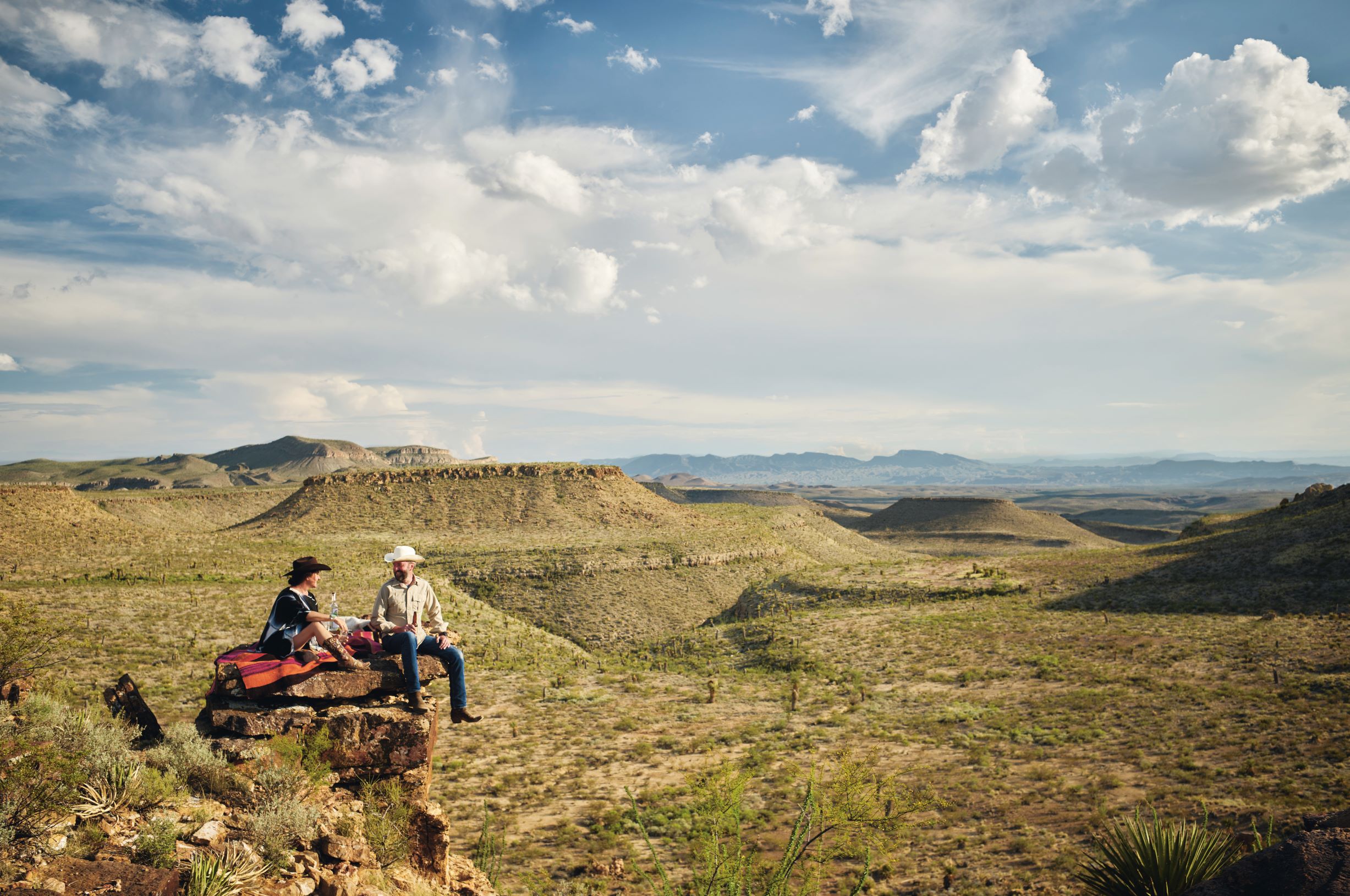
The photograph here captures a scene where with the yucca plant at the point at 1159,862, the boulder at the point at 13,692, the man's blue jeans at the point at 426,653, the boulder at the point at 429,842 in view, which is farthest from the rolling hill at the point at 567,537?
the yucca plant at the point at 1159,862

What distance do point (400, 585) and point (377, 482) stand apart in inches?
2650

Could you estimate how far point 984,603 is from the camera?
119ft

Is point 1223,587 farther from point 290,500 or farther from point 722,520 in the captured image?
point 290,500

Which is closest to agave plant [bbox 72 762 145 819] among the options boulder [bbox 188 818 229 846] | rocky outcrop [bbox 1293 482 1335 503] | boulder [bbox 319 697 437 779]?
boulder [bbox 188 818 229 846]

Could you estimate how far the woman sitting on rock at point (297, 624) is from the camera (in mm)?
9258

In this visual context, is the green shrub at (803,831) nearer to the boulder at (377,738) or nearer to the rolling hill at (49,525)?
the boulder at (377,738)

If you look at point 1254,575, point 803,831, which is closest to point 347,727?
point 803,831

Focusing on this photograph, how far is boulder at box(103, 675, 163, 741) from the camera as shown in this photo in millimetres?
9039

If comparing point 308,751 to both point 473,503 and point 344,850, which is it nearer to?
point 344,850

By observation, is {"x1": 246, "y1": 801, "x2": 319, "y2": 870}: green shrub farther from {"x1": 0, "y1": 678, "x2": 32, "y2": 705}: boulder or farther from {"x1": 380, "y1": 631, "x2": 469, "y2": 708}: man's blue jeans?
{"x1": 0, "y1": 678, "x2": 32, "y2": 705}: boulder

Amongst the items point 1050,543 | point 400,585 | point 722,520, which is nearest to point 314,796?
point 400,585

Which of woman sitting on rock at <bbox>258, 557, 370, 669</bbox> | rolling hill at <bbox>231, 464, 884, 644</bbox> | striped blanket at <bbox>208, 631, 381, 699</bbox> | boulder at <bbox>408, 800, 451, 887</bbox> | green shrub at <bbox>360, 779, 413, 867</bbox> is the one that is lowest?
rolling hill at <bbox>231, 464, 884, 644</bbox>

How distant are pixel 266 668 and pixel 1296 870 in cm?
1162

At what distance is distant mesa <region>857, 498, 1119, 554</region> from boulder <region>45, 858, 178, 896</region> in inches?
3681
